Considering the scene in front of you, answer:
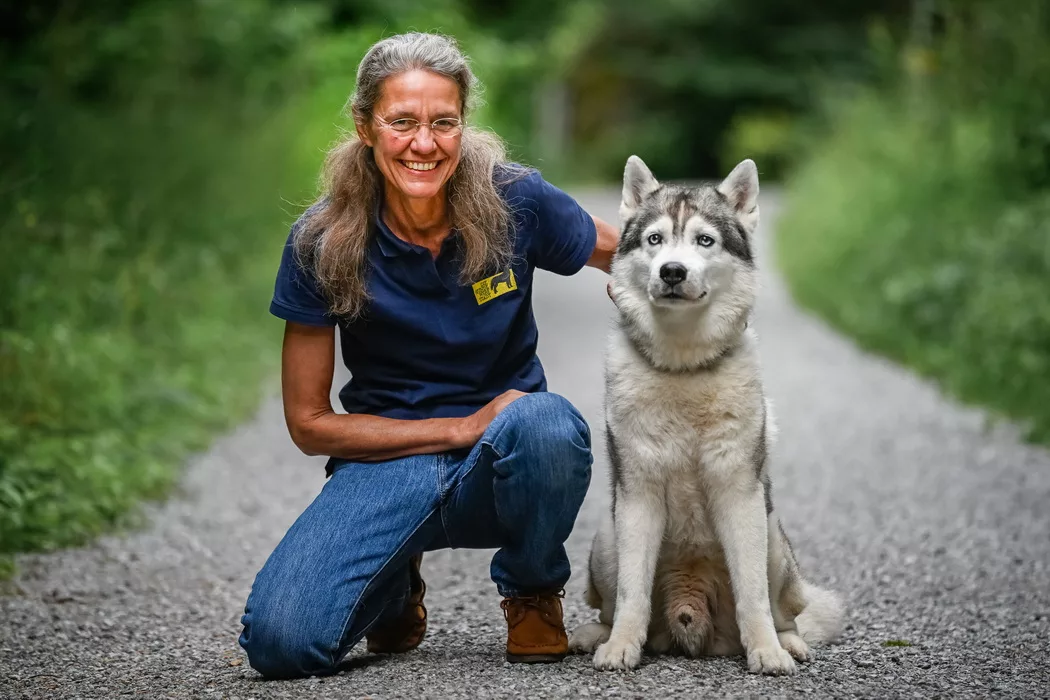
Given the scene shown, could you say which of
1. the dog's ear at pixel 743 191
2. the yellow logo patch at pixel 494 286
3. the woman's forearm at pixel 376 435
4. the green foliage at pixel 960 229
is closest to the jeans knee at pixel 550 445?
the woman's forearm at pixel 376 435

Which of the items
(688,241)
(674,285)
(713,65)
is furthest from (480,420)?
(713,65)

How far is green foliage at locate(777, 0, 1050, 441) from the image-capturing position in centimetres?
815

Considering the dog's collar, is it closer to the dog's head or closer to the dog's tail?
the dog's head

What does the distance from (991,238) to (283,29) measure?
771cm

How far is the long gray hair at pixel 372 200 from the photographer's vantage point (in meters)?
3.64

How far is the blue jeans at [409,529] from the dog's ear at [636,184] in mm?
670

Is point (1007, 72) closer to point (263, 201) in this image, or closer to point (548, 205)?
point (263, 201)

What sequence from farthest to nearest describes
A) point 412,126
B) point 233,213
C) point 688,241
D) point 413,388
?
point 233,213
point 413,388
point 412,126
point 688,241

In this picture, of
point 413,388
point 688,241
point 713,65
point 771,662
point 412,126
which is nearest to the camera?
point 771,662

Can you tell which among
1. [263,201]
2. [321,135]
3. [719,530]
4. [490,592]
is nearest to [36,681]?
[490,592]

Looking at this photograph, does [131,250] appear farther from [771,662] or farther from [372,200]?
[771,662]

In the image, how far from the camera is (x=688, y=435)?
138 inches

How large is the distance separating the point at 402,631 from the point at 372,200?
131 centimetres

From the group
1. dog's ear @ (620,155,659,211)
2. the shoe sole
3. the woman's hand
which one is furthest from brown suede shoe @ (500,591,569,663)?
dog's ear @ (620,155,659,211)
